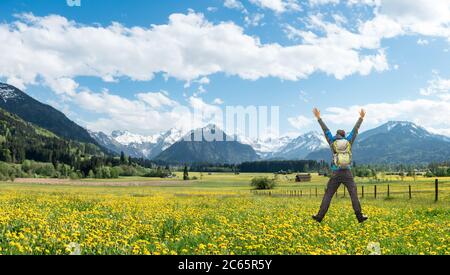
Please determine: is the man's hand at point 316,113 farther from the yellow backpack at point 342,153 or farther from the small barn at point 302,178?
the small barn at point 302,178

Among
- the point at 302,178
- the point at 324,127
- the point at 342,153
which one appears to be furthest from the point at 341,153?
the point at 302,178

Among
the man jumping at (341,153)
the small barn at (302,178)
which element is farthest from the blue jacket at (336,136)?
the small barn at (302,178)

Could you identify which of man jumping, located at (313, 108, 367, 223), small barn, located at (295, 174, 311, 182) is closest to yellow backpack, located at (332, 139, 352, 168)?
man jumping, located at (313, 108, 367, 223)

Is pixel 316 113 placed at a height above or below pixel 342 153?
above

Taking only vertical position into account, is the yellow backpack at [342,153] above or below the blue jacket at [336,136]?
below

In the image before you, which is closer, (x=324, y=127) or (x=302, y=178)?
(x=324, y=127)

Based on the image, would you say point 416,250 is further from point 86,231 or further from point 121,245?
point 86,231

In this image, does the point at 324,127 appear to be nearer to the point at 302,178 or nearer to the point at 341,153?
the point at 341,153

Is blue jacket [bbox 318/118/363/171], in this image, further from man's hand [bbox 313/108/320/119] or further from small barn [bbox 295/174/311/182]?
small barn [bbox 295/174/311/182]

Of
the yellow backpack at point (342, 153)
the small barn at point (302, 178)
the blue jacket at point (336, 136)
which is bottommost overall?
the small barn at point (302, 178)
